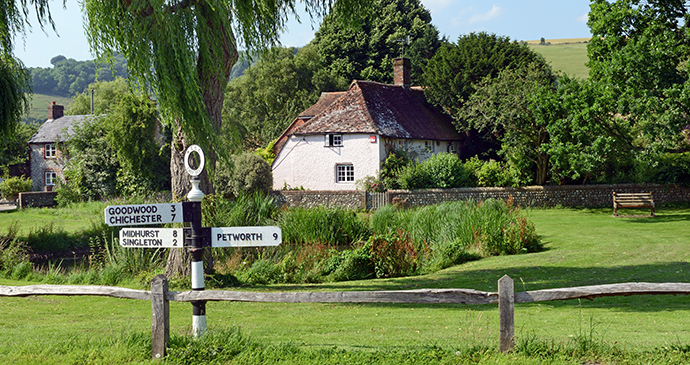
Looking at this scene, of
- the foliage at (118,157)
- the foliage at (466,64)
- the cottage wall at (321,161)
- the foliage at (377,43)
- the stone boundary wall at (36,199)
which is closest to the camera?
the foliage at (118,157)

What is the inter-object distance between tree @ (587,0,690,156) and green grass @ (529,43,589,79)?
2711 inches

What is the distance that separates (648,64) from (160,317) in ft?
80.2

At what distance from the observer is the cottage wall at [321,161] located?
36.4m

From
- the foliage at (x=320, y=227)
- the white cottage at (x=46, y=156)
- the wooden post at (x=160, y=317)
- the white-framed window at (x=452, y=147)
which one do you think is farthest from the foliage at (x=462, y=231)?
the white cottage at (x=46, y=156)

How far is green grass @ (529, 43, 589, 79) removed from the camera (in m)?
99.9

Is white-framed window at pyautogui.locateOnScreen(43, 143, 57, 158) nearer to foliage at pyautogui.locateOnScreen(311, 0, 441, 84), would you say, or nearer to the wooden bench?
foliage at pyautogui.locateOnScreen(311, 0, 441, 84)

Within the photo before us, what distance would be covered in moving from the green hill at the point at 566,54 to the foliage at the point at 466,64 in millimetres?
55737

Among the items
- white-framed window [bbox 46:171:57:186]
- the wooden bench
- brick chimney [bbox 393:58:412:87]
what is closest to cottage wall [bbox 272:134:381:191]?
brick chimney [bbox 393:58:412:87]

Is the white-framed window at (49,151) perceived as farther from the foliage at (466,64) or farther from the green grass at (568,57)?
the green grass at (568,57)

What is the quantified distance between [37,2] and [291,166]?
2791 cm

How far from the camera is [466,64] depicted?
40.1m

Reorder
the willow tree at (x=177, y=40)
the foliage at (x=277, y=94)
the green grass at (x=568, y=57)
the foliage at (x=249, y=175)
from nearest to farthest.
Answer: the willow tree at (x=177, y=40)
the foliage at (x=249, y=175)
the foliage at (x=277, y=94)
the green grass at (x=568, y=57)

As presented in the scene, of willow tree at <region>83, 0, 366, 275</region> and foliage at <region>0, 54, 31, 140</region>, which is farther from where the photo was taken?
foliage at <region>0, 54, 31, 140</region>

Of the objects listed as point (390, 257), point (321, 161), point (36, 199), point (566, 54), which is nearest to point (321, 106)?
point (321, 161)
